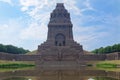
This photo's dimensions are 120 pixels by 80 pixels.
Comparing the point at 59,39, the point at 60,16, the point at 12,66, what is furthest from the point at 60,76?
the point at 60,16

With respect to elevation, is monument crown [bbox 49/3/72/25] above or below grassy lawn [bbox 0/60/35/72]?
above

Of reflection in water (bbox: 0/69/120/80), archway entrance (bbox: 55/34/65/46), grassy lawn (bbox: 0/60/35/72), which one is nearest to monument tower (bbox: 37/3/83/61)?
archway entrance (bbox: 55/34/65/46)

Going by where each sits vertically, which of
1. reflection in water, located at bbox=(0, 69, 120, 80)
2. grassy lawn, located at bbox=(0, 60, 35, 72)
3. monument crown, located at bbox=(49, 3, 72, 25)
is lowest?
reflection in water, located at bbox=(0, 69, 120, 80)

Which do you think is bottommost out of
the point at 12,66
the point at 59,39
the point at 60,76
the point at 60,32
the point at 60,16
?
the point at 60,76

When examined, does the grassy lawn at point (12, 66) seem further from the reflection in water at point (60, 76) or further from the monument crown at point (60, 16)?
the monument crown at point (60, 16)

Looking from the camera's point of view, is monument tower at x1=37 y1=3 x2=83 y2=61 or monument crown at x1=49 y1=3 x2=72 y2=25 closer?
monument tower at x1=37 y1=3 x2=83 y2=61

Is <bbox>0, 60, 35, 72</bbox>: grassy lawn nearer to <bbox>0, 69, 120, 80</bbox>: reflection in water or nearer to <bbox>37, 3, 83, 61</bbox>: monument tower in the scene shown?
<bbox>0, 69, 120, 80</bbox>: reflection in water

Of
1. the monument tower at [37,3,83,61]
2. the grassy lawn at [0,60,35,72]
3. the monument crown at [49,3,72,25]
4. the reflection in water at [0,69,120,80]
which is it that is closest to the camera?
the reflection in water at [0,69,120,80]

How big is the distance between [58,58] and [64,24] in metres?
14.5

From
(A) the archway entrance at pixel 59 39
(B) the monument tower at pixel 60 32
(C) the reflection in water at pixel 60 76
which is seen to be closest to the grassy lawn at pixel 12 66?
(C) the reflection in water at pixel 60 76

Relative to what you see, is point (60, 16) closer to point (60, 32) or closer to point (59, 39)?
point (60, 32)

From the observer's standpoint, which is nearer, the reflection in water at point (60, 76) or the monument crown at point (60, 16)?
the reflection in water at point (60, 76)

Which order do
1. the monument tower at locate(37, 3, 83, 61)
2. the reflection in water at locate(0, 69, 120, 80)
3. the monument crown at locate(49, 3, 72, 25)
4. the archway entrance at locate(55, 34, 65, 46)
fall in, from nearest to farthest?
1. the reflection in water at locate(0, 69, 120, 80)
2. the monument tower at locate(37, 3, 83, 61)
3. the archway entrance at locate(55, 34, 65, 46)
4. the monument crown at locate(49, 3, 72, 25)

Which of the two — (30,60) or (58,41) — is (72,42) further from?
(30,60)
